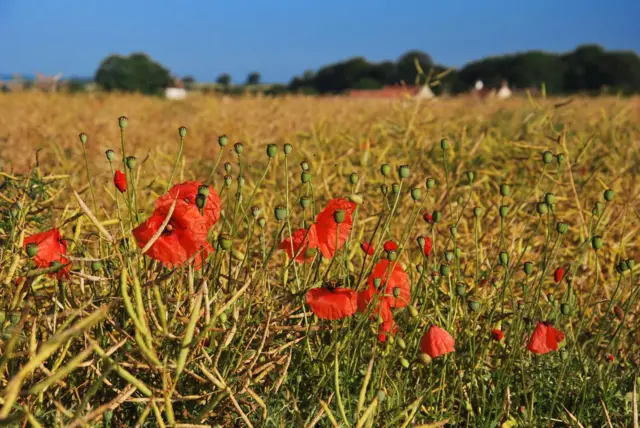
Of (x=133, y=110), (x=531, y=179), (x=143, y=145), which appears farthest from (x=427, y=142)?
(x=133, y=110)

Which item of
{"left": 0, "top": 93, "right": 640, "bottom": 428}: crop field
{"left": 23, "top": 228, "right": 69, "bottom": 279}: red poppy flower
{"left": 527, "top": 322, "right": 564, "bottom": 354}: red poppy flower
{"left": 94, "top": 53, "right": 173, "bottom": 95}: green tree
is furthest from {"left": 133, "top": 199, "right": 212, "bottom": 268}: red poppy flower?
{"left": 94, "top": 53, "right": 173, "bottom": 95}: green tree

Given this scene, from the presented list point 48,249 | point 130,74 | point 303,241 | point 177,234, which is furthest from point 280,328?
point 130,74

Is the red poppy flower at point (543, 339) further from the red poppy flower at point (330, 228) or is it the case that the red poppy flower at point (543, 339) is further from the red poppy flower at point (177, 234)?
the red poppy flower at point (177, 234)

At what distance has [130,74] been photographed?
80.5 ft

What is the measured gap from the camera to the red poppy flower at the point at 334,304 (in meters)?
1.26

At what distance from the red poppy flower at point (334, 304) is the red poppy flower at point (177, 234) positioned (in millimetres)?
237

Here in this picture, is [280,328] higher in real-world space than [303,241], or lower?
lower

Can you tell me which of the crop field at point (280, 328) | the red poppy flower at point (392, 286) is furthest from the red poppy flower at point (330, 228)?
the red poppy flower at point (392, 286)

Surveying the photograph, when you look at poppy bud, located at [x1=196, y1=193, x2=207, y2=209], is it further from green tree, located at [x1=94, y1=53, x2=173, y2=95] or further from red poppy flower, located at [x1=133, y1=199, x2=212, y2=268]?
green tree, located at [x1=94, y1=53, x2=173, y2=95]

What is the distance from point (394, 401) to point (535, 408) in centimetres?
36

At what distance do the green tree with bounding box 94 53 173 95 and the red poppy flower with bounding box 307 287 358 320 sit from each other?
20162 millimetres

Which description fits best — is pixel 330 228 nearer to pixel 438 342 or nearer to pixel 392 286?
pixel 392 286

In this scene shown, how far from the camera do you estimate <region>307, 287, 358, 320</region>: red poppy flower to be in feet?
4.13

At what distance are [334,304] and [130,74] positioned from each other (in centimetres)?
2485
